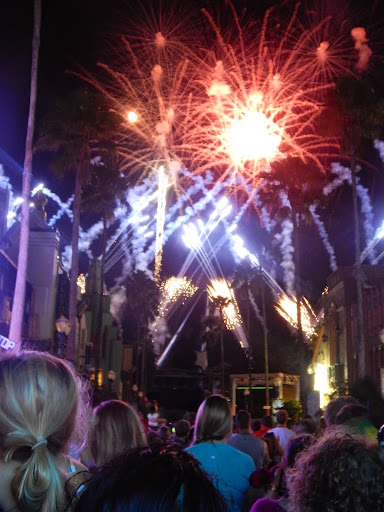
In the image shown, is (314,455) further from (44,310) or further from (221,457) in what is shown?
(44,310)

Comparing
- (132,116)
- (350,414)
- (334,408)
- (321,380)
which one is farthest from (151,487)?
(321,380)

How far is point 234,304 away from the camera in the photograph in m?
65.8

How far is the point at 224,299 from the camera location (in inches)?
2447

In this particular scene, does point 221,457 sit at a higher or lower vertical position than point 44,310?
lower

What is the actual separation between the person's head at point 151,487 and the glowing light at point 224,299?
58.6 m

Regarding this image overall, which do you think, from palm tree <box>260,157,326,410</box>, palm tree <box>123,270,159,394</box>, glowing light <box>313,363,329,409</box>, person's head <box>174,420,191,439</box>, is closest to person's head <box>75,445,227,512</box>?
person's head <box>174,420,191,439</box>

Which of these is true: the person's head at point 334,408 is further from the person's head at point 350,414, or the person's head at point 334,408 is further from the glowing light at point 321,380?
the glowing light at point 321,380

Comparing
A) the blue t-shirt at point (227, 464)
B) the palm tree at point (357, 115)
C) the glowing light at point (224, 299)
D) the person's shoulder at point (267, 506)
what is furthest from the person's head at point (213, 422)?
the glowing light at point (224, 299)

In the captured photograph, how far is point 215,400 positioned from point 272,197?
109 feet

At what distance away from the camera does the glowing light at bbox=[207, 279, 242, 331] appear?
62188mm

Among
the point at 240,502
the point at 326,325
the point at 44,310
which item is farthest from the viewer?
the point at 326,325

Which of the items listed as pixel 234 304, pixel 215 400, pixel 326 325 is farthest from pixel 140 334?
pixel 215 400

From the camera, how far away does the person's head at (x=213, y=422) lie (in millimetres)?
5699

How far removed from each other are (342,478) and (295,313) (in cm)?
5830
